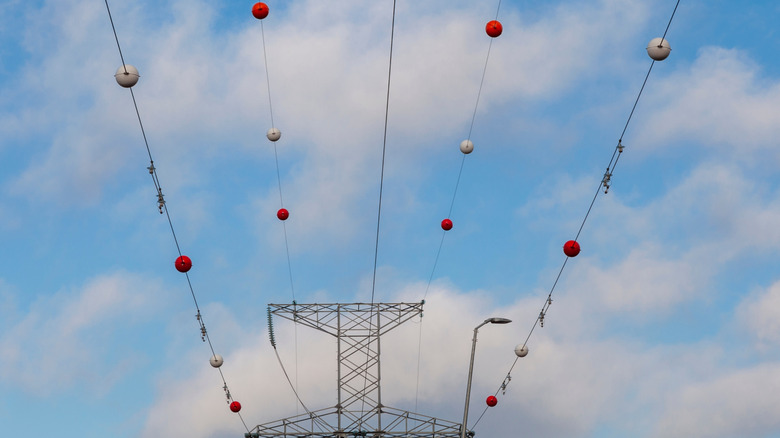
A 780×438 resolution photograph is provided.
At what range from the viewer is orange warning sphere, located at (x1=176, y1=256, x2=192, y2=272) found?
95.5ft

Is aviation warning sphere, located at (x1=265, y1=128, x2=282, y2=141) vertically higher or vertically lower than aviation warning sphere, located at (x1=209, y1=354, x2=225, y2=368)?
higher

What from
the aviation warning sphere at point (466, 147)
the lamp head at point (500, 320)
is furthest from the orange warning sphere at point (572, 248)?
the aviation warning sphere at point (466, 147)

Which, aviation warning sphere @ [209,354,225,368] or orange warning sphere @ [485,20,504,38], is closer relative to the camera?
orange warning sphere @ [485,20,504,38]

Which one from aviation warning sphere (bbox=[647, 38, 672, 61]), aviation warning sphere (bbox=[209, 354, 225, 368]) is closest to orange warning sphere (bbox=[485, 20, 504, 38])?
aviation warning sphere (bbox=[647, 38, 672, 61])

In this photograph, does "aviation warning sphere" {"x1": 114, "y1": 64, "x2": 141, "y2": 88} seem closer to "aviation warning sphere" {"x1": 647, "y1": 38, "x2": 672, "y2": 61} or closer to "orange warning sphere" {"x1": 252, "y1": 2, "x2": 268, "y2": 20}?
"orange warning sphere" {"x1": 252, "y1": 2, "x2": 268, "y2": 20}

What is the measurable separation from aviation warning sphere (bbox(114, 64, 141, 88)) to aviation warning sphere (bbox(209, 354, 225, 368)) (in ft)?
52.0

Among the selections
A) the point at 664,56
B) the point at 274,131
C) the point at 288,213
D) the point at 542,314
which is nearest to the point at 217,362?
the point at 288,213

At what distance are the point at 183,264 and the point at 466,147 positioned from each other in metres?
9.68

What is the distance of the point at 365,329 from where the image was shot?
46781 millimetres

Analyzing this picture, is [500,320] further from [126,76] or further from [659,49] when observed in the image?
[126,76]

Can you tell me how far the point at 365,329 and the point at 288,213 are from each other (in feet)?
35.0

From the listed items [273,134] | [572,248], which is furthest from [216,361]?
[572,248]

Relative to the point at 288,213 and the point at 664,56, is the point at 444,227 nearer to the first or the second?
the point at 288,213

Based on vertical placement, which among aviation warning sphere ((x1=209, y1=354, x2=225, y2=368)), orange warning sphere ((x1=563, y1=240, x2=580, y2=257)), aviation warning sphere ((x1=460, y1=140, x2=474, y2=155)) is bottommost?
orange warning sphere ((x1=563, y1=240, x2=580, y2=257))
